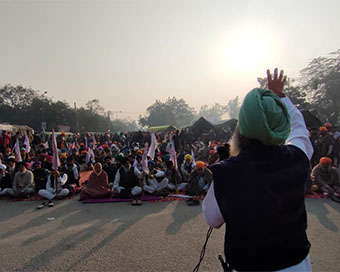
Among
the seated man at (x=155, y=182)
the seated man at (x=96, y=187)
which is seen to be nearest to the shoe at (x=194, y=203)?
the seated man at (x=155, y=182)

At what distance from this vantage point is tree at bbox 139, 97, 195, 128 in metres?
72.0

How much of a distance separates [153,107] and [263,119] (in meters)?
74.6

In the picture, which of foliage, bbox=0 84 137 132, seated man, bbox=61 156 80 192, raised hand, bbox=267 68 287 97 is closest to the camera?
raised hand, bbox=267 68 287 97

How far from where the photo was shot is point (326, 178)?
21.2ft

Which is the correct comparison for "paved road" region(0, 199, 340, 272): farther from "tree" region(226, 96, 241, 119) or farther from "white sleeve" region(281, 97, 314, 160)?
"tree" region(226, 96, 241, 119)

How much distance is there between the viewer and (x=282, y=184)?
1015mm

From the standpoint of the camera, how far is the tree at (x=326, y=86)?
22605mm

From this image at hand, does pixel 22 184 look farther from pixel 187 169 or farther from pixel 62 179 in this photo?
pixel 187 169

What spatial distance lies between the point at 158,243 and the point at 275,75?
3146 millimetres

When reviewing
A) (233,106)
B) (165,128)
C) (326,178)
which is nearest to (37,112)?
(165,128)

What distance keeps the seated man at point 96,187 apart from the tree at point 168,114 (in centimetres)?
6402

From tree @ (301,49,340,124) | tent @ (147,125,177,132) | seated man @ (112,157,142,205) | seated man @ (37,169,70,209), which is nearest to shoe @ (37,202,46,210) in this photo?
seated man @ (37,169,70,209)

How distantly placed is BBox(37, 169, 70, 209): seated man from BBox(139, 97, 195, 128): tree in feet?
210

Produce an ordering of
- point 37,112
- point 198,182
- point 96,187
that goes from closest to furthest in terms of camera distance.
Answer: point 198,182
point 96,187
point 37,112
